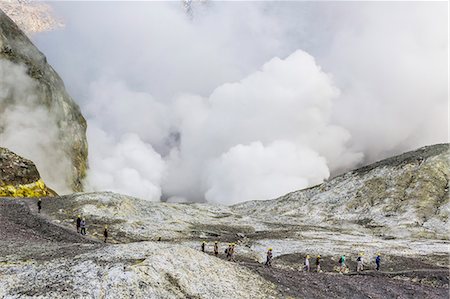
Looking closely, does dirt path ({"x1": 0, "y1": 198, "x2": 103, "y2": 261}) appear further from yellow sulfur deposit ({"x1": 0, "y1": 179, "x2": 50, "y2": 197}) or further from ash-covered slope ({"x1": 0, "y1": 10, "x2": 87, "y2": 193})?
ash-covered slope ({"x1": 0, "y1": 10, "x2": 87, "y2": 193})

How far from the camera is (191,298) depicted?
28.3 metres

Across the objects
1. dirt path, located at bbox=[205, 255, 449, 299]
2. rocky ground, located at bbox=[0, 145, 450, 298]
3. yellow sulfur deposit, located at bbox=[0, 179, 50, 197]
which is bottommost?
dirt path, located at bbox=[205, 255, 449, 299]

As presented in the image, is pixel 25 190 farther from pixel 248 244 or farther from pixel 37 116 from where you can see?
pixel 248 244

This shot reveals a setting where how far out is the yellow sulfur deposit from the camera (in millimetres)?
87875

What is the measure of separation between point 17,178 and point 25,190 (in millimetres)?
3184

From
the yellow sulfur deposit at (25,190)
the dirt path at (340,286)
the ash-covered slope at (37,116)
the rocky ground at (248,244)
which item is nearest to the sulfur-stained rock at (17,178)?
the yellow sulfur deposit at (25,190)

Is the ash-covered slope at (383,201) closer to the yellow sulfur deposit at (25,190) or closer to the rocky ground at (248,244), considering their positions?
the rocky ground at (248,244)

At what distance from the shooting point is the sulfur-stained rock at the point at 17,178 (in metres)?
88.9

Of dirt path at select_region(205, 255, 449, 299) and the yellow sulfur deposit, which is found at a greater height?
the yellow sulfur deposit

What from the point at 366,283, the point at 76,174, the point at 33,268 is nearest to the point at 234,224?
the point at 366,283

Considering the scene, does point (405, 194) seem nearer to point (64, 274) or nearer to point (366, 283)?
point (366, 283)

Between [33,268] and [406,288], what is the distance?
34.2m

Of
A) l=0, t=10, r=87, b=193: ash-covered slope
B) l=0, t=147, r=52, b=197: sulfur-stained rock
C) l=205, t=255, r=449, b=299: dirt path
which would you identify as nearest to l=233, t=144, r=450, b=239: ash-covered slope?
l=205, t=255, r=449, b=299: dirt path

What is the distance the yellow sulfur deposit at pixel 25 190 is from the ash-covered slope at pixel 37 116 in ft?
83.3
